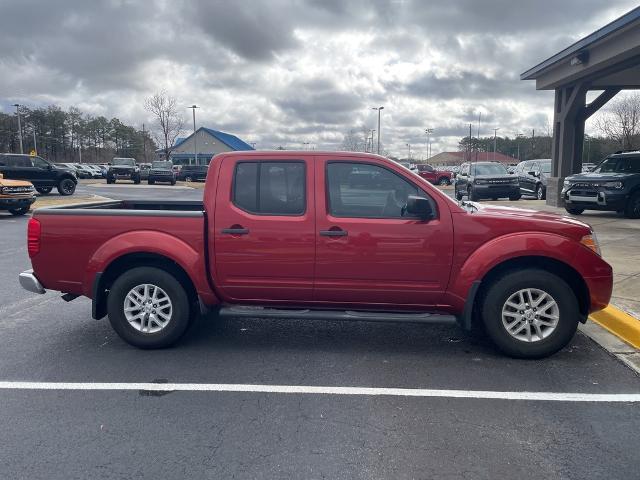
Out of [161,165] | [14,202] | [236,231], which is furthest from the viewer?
[161,165]

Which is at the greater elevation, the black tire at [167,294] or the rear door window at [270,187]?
the rear door window at [270,187]

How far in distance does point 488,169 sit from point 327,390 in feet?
67.1

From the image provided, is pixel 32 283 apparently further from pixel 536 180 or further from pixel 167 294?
pixel 536 180

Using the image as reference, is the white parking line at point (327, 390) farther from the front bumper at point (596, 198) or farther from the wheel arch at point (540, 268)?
the front bumper at point (596, 198)

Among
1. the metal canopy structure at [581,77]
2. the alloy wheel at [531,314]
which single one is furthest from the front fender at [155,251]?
the metal canopy structure at [581,77]

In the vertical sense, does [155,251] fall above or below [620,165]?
below

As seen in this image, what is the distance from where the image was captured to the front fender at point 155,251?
4.88 meters

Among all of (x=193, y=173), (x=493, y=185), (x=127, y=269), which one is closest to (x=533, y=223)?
(x=127, y=269)

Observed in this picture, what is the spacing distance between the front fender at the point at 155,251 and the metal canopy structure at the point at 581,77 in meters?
10.2

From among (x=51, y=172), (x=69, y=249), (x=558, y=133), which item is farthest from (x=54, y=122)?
(x=69, y=249)

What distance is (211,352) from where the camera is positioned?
5004 millimetres

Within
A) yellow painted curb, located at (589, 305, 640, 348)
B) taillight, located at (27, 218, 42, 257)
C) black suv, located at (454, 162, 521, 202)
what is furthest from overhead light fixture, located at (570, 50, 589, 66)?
taillight, located at (27, 218, 42, 257)

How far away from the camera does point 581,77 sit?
591 inches

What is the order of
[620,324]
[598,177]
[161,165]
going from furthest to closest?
[161,165], [598,177], [620,324]
